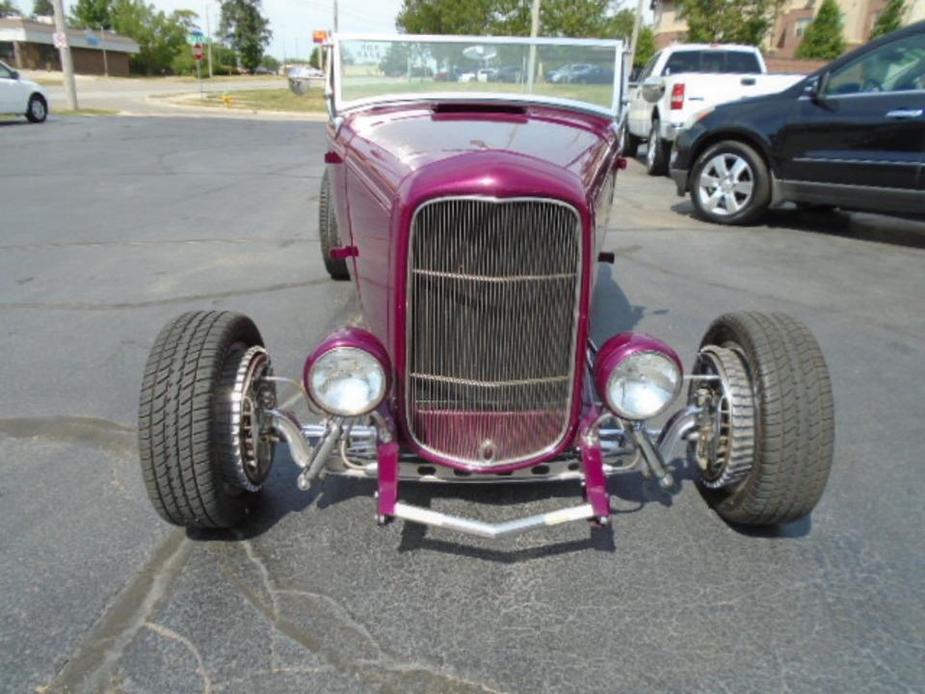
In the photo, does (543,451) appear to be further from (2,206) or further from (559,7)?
(559,7)

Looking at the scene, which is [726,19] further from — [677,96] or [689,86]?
[689,86]

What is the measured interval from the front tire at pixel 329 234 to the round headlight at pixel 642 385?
314 centimetres

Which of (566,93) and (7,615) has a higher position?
(566,93)

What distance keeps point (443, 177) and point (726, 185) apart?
6.54 metres

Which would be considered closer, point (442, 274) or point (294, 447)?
point (442, 274)

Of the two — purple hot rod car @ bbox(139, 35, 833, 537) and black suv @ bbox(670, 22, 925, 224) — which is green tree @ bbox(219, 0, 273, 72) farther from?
purple hot rod car @ bbox(139, 35, 833, 537)

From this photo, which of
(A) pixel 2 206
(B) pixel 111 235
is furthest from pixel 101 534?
(A) pixel 2 206

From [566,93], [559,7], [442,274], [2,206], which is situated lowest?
[2,206]

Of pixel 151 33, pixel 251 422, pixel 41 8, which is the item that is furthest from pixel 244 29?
pixel 251 422

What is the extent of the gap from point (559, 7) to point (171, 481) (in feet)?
102

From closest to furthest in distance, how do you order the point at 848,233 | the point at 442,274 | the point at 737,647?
the point at 737,647
the point at 442,274
the point at 848,233

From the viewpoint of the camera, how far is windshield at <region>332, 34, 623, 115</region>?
4.01 m

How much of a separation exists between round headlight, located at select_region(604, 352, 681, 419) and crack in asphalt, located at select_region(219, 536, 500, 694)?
0.96 meters

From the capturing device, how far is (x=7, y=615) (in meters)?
2.14
